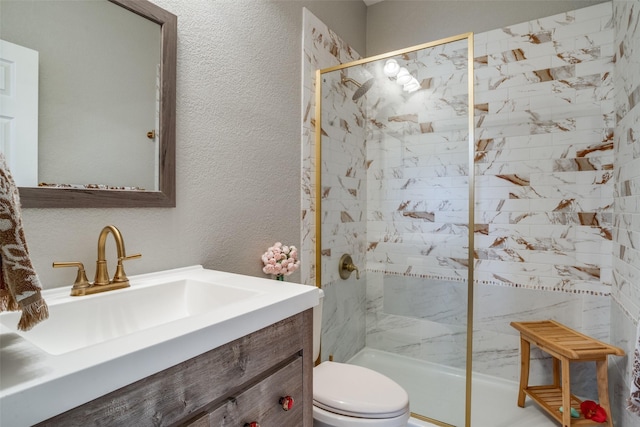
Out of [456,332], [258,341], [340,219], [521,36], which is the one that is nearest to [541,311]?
[456,332]

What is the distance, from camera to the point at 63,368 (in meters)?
0.50

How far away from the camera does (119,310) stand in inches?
38.1

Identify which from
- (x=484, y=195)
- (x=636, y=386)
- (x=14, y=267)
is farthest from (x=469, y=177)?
(x=14, y=267)

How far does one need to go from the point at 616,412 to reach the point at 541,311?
61cm

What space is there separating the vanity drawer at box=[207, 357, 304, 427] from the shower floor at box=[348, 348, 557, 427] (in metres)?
1.22

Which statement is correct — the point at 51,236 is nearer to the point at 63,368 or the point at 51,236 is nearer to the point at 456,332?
the point at 63,368

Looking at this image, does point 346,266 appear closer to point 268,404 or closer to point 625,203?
point 268,404

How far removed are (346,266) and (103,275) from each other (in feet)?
4.92

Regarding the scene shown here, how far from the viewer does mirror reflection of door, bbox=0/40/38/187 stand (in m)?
0.88

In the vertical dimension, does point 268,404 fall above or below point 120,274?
below

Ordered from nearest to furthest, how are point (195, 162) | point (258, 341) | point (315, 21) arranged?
point (258, 341) → point (195, 162) → point (315, 21)

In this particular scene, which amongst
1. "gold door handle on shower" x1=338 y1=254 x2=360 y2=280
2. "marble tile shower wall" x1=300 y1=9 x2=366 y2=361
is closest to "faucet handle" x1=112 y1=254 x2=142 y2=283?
"marble tile shower wall" x1=300 y1=9 x2=366 y2=361

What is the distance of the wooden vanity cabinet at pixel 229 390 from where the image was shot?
0.55 meters

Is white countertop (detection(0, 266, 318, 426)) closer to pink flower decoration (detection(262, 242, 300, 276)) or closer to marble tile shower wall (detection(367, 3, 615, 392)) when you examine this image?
pink flower decoration (detection(262, 242, 300, 276))
